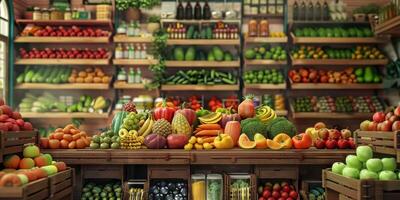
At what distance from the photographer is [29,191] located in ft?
12.0

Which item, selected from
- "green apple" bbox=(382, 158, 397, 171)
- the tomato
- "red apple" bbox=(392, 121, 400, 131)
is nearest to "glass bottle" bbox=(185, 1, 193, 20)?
the tomato

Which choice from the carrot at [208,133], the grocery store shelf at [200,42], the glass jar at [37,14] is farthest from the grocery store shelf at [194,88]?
the carrot at [208,133]

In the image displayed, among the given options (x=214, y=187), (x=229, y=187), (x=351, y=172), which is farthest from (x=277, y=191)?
(x=351, y=172)

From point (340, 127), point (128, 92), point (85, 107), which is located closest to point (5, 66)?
point (85, 107)

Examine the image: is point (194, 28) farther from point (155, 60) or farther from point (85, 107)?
point (85, 107)

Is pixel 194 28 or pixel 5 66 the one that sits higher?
pixel 194 28

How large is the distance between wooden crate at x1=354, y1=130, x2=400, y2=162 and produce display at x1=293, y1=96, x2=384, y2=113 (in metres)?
4.43

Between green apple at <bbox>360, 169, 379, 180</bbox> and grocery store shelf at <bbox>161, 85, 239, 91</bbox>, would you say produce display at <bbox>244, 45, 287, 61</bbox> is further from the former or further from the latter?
green apple at <bbox>360, 169, 379, 180</bbox>

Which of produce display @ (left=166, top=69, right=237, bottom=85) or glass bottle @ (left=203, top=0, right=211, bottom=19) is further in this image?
glass bottle @ (left=203, top=0, right=211, bottom=19)

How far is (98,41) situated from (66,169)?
475 cm

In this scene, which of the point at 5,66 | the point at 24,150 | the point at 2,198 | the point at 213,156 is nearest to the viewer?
the point at 2,198

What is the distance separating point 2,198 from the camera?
11.6 feet

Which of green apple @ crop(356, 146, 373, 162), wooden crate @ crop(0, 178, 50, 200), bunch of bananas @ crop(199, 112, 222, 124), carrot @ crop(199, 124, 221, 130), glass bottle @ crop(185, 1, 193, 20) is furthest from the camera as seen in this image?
glass bottle @ crop(185, 1, 193, 20)

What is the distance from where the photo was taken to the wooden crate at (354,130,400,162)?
13.0ft
